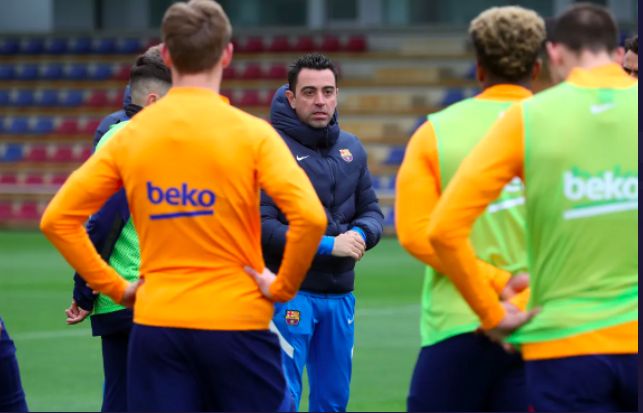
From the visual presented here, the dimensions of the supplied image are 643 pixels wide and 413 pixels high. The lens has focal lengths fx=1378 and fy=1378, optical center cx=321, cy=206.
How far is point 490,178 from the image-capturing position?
3.77 m

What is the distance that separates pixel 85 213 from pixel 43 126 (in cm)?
2240

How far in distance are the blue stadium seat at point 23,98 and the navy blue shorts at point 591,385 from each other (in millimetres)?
24186

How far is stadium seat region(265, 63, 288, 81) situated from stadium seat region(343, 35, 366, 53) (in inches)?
54.5

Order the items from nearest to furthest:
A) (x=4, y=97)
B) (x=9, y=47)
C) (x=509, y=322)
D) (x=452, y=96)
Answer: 1. (x=509, y=322)
2. (x=452, y=96)
3. (x=4, y=97)
4. (x=9, y=47)

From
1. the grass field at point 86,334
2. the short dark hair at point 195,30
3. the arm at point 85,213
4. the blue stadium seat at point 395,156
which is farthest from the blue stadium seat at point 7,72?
the short dark hair at point 195,30

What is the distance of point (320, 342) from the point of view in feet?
20.7

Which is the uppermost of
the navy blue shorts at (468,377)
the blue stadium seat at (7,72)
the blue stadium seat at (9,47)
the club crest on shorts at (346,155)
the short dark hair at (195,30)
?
the short dark hair at (195,30)

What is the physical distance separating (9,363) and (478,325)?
6.76 feet

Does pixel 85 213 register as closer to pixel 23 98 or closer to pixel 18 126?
pixel 18 126

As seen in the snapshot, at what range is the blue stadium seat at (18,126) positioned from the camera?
85.7 ft

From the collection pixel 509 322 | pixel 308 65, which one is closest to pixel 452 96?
pixel 308 65

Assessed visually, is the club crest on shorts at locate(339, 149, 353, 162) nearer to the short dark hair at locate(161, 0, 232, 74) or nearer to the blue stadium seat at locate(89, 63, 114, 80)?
the short dark hair at locate(161, 0, 232, 74)

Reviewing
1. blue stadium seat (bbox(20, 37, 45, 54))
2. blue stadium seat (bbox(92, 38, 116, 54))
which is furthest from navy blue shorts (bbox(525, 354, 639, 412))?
blue stadium seat (bbox(20, 37, 45, 54))

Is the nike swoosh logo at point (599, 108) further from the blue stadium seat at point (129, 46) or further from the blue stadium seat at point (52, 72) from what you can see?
the blue stadium seat at point (52, 72)
